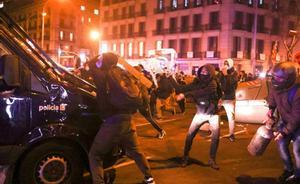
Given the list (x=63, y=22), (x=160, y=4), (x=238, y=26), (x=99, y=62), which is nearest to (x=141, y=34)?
(x=160, y=4)

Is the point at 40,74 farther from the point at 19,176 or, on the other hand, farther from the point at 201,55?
the point at 201,55

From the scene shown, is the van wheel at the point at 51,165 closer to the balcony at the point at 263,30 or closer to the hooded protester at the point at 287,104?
the hooded protester at the point at 287,104

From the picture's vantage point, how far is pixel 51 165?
553 centimetres

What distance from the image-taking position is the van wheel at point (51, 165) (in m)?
5.43

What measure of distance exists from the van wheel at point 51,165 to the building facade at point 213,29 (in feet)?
133

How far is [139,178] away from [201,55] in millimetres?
46470

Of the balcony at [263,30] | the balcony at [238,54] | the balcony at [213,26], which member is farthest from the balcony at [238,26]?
the balcony at [238,54]

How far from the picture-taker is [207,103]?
7.33m

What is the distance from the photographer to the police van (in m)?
5.31

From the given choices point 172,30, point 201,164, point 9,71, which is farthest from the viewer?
point 172,30

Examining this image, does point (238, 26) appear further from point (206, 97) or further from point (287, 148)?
point (287, 148)

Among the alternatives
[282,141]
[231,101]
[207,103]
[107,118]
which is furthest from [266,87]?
[107,118]

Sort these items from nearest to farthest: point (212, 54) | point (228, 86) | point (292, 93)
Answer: point (292, 93) < point (228, 86) < point (212, 54)

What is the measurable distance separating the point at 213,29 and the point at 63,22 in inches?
1319
